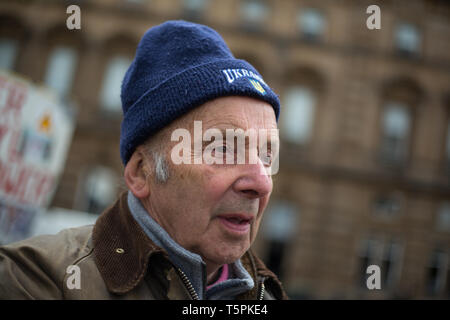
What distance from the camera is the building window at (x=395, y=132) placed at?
1572cm

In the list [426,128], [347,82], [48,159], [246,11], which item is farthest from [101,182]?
[426,128]

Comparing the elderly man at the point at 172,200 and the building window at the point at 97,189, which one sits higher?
the elderly man at the point at 172,200

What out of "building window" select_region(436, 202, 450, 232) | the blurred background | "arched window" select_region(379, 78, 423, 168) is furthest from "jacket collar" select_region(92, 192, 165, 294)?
"building window" select_region(436, 202, 450, 232)

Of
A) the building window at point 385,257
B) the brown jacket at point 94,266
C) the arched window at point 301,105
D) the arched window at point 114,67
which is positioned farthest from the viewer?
the arched window at point 301,105

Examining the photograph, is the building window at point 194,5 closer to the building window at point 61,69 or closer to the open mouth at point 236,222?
the building window at point 61,69

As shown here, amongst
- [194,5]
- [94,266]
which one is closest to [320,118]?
[194,5]

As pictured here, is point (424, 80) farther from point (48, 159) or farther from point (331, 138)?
point (48, 159)

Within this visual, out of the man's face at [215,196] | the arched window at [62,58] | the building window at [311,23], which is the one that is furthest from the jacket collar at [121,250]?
the building window at [311,23]

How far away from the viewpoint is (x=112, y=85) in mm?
15391

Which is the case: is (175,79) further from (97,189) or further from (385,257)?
(385,257)

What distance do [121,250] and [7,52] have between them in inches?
654

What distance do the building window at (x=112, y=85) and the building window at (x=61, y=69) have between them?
4.15ft

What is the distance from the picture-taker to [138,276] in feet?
4.11
